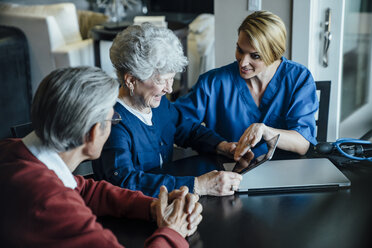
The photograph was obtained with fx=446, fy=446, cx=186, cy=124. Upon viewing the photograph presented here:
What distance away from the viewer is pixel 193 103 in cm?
207

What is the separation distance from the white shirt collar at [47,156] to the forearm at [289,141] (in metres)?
0.89

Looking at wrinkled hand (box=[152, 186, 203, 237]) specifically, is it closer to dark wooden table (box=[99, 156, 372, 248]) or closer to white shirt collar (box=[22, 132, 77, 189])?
dark wooden table (box=[99, 156, 372, 248])

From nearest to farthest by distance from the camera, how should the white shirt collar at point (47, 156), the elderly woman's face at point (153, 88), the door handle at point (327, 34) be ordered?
the white shirt collar at point (47, 156)
the elderly woman's face at point (153, 88)
the door handle at point (327, 34)

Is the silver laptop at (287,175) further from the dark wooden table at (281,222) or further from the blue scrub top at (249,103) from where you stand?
the blue scrub top at (249,103)

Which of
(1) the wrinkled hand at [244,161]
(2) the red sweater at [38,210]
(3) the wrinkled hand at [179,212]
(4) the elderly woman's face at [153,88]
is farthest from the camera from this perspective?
(4) the elderly woman's face at [153,88]

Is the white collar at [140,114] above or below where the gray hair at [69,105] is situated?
below

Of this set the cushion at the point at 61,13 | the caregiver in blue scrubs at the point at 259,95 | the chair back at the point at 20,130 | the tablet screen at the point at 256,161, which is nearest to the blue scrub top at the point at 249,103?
the caregiver in blue scrubs at the point at 259,95

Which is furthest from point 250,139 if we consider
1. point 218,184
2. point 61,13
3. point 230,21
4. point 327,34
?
point 61,13

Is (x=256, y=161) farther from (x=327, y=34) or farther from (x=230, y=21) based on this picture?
(x=230, y=21)

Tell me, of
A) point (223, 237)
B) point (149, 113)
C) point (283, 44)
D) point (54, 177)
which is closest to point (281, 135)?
point (283, 44)

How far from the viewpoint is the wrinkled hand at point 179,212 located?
3.82 ft

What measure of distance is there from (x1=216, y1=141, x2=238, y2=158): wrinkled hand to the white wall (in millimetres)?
1079

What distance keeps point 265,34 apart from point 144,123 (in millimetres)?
606

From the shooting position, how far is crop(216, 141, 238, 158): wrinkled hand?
1.76 metres
